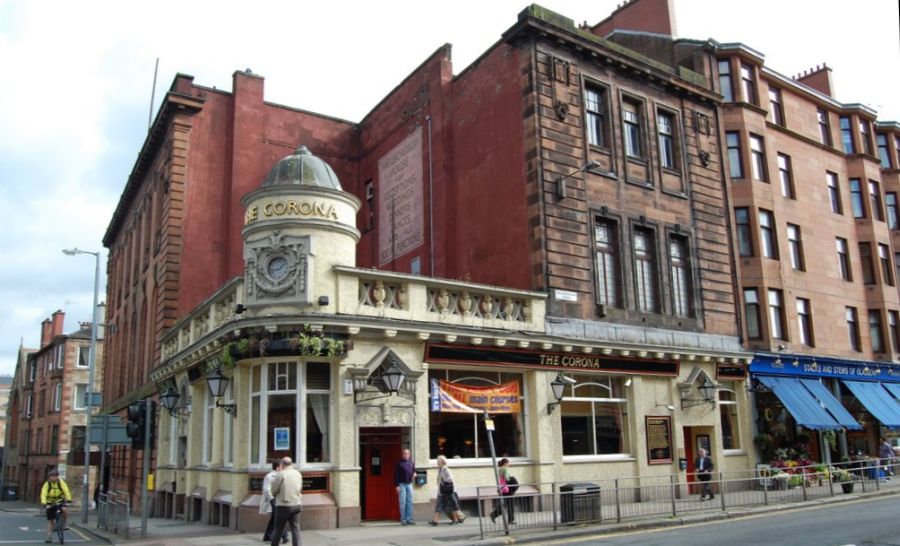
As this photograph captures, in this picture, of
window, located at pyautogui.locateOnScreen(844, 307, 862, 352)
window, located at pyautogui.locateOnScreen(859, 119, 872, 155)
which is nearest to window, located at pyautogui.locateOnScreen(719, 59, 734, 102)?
window, located at pyautogui.locateOnScreen(859, 119, 872, 155)

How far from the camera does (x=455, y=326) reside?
18594 mm

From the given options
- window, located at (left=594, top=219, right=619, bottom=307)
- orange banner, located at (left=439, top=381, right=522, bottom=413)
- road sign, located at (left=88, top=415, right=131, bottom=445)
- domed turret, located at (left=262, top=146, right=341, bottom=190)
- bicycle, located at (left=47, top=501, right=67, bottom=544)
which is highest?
domed turret, located at (left=262, top=146, right=341, bottom=190)

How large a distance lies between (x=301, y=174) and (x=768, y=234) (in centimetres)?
1856

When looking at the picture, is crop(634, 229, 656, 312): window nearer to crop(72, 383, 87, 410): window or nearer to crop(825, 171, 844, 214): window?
crop(825, 171, 844, 214): window

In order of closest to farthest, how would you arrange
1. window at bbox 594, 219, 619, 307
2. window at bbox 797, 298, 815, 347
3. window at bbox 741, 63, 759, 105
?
window at bbox 594, 219, 619, 307 < window at bbox 797, 298, 815, 347 < window at bbox 741, 63, 759, 105

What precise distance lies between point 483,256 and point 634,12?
13.8m

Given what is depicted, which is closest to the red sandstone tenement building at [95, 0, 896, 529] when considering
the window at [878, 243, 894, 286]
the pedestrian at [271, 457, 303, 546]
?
the pedestrian at [271, 457, 303, 546]

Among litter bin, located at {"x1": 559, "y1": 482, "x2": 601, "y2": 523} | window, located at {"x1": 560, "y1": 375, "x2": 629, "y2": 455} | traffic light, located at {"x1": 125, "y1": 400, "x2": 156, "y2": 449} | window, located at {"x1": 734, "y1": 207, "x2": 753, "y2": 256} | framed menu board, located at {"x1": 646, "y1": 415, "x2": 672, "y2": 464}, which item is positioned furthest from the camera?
window, located at {"x1": 734, "y1": 207, "x2": 753, "y2": 256}

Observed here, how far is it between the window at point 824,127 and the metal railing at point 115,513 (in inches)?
1169

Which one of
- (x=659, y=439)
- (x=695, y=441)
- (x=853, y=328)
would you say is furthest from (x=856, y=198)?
(x=659, y=439)

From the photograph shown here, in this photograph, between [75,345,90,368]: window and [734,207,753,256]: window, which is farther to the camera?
[75,345,90,368]: window

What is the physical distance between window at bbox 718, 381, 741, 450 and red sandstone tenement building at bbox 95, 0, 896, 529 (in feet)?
0.27

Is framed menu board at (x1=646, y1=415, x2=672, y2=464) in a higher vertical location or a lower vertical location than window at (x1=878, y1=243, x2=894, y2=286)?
lower

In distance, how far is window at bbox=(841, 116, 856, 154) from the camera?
34000 millimetres
